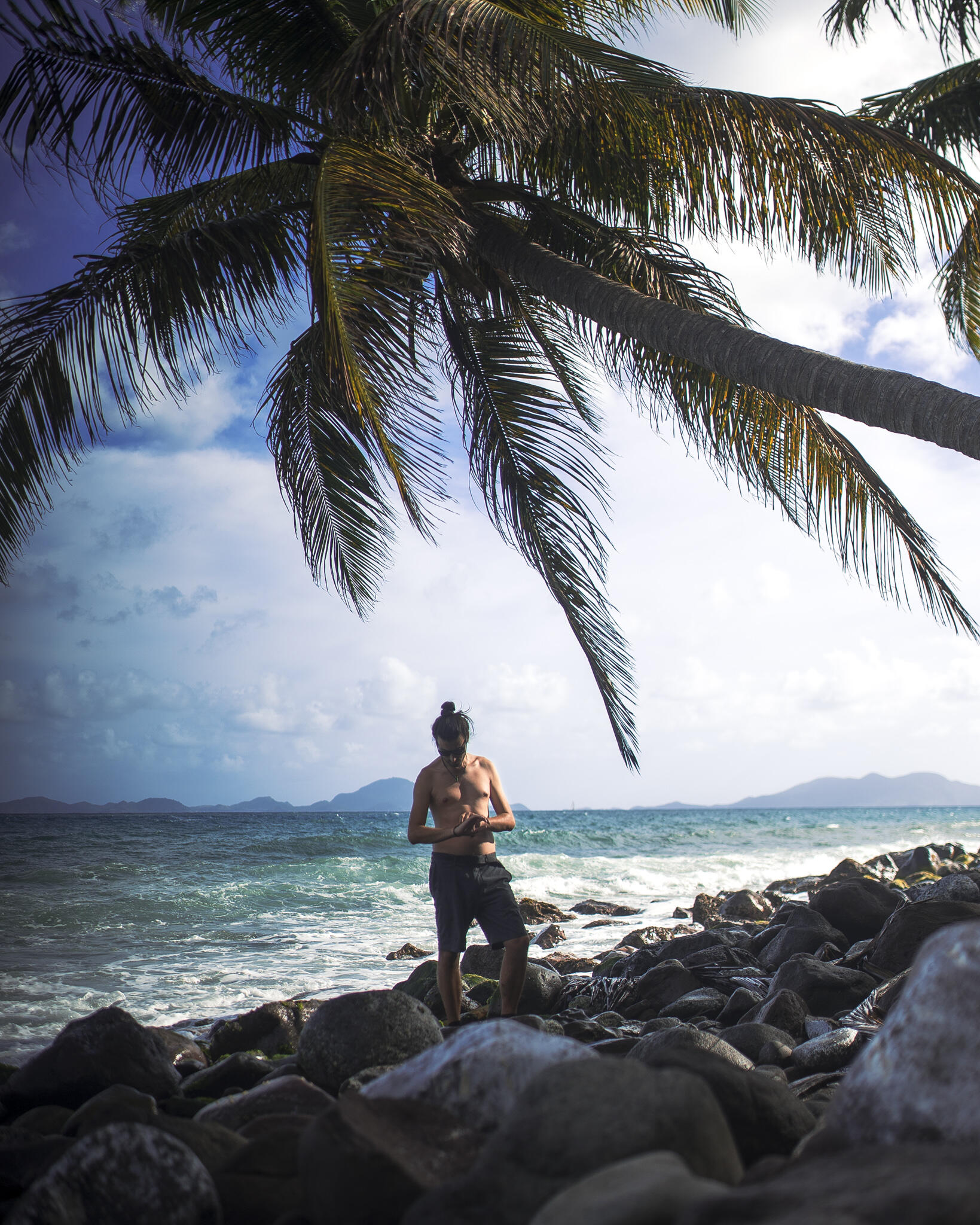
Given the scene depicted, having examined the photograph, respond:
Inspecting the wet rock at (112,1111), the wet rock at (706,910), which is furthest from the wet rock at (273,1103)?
the wet rock at (706,910)

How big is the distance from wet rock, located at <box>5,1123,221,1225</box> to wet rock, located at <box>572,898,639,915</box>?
1047 centimetres

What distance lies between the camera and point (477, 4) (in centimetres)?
404

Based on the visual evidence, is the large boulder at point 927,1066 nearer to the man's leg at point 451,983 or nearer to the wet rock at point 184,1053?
the man's leg at point 451,983

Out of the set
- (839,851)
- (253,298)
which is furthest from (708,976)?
(839,851)

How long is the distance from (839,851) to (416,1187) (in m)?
26.5

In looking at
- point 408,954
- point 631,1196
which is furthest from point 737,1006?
point 631,1196

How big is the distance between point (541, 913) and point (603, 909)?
1199 millimetres

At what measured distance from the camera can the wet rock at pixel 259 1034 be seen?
4828mm

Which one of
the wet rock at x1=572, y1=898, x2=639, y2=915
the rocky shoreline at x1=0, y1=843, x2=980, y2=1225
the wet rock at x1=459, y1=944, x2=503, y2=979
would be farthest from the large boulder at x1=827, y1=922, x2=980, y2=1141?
the wet rock at x1=572, y1=898, x2=639, y2=915

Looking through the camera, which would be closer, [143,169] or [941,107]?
[143,169]

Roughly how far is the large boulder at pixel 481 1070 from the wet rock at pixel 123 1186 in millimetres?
415

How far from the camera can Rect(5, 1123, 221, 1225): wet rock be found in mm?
1630

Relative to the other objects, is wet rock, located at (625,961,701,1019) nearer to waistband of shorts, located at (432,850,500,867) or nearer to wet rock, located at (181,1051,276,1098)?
waistband of shorts, located at (432,850,500,867)

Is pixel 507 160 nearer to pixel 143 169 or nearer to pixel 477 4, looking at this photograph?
pixel 477 4
